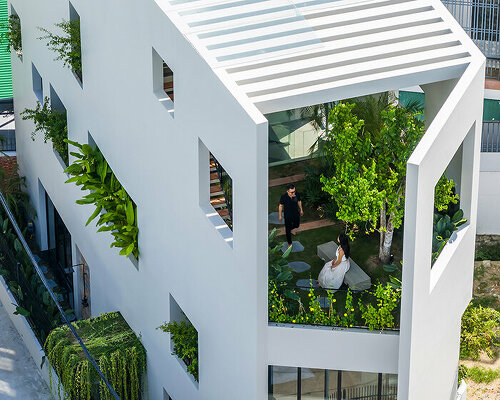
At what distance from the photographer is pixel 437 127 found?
1753 centimetres

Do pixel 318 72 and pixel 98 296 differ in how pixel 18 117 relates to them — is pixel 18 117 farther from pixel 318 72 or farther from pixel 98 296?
pixel 318 72

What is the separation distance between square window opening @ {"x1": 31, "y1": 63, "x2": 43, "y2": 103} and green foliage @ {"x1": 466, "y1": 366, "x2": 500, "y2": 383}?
12159mm

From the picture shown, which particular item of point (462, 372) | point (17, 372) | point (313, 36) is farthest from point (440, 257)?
point (17, 372)

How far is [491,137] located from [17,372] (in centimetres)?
1281

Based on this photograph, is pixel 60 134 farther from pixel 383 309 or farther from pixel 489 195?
pixel 489 195

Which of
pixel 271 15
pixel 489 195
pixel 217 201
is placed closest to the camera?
pixel 271 15

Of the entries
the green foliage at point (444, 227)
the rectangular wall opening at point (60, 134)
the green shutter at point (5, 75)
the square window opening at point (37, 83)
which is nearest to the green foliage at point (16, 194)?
the green shutter at point (5, 75)

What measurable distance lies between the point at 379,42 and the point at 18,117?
13.7 m

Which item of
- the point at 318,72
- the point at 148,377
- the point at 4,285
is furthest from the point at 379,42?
Answer: the point at 4,285

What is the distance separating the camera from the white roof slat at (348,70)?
59.1ft

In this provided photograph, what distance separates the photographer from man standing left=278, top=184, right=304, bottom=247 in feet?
69.1

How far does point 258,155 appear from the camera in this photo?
17016 mm

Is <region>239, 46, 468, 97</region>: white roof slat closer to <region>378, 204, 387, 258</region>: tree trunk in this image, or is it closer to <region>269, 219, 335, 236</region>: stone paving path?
<region>378, 204, 387, 258</region>: tree trunk

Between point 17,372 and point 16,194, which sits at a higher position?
point 16,194
